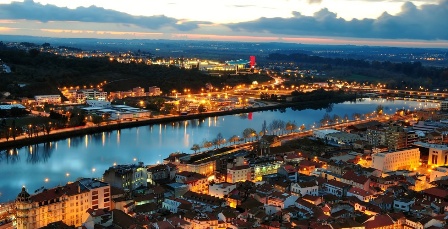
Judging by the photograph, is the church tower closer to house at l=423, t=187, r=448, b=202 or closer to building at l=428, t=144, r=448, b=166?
house at l=423, t=187, r=448, b=202

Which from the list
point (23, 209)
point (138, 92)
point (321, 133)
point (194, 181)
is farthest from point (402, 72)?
point (23, 209)

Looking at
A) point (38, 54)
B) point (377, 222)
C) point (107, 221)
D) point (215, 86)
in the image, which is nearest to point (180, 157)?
point (107, 221)

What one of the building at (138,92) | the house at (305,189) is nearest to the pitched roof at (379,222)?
the house at (305,189)

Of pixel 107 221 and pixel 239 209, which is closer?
pixel 107 221

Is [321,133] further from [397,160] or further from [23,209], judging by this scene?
[23,209]

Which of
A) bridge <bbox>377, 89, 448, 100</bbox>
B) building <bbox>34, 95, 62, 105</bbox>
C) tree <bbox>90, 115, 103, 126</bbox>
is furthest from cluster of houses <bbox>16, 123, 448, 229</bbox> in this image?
bridge <bbox>377, 89, 448, 100</bbox>

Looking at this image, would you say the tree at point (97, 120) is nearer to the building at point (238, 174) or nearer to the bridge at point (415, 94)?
the building at point (238, 174)

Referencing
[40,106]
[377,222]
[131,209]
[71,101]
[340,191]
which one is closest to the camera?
[377,222]

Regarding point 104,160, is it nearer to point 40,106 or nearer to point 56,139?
point 56,139
